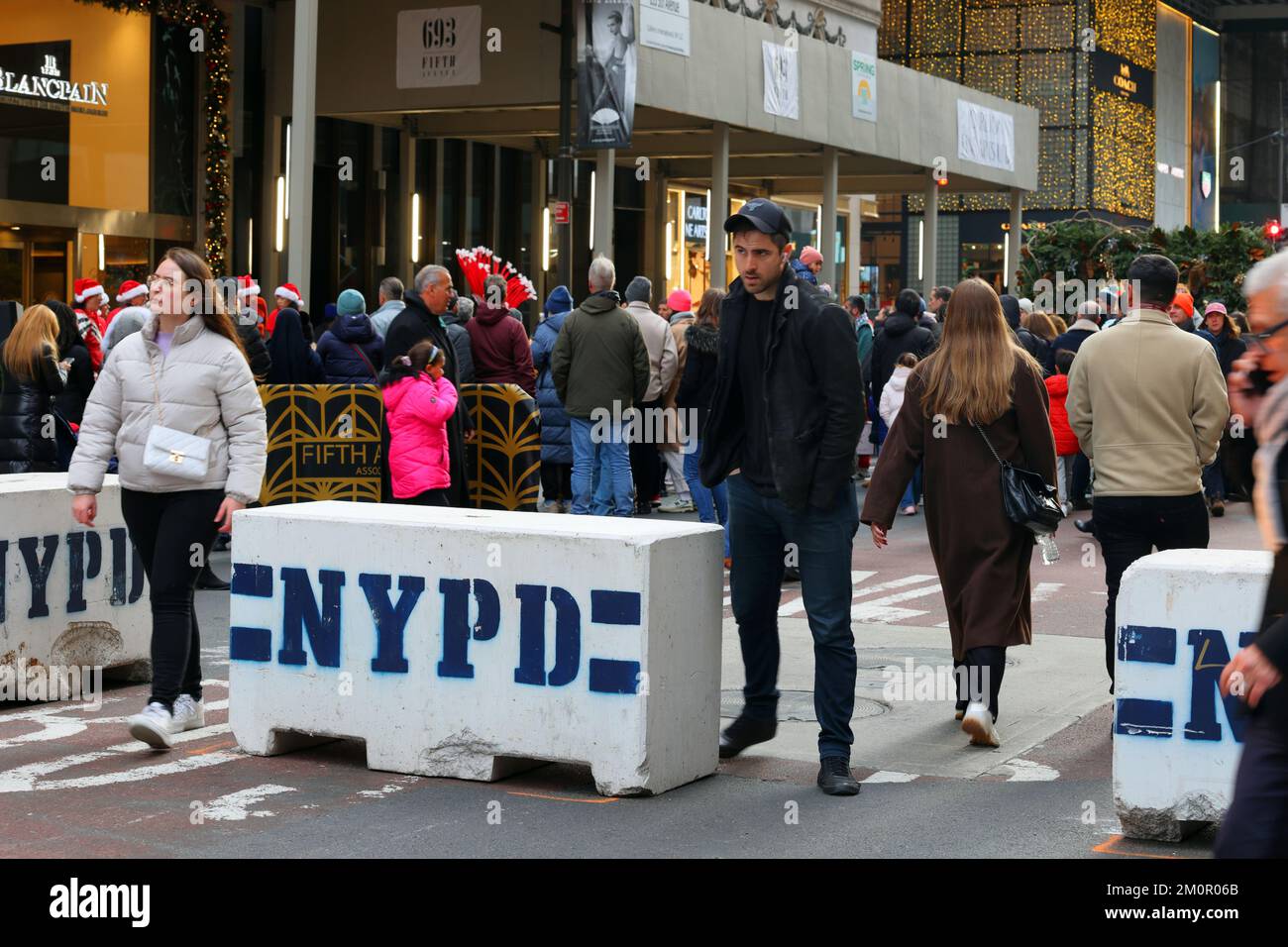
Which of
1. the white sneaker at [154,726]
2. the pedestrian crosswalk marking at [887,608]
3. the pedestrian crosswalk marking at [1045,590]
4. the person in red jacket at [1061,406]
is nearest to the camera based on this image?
the white sneaker at [154,726]

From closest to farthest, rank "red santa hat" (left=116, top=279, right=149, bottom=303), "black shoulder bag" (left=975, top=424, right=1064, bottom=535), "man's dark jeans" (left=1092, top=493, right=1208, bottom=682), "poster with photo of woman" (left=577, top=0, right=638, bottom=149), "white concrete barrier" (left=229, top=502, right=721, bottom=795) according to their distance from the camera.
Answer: "white concrete barrier" (left=229, top=502, right=721, bottom=795)
"black shoulder bag" (left=975, top=424, right=1064, bottom=535)
"man's dark jeans" (left=1092, top=493, right=1208, bottom=682)
"red santa hat" (left=116, top=279, right=149, bottom=303)
"poster with photo of woman" (left=577, top=0, right=638, bottom=149)

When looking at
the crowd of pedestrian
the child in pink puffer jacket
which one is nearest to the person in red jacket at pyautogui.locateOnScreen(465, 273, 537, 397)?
the child in pink puffer jacket

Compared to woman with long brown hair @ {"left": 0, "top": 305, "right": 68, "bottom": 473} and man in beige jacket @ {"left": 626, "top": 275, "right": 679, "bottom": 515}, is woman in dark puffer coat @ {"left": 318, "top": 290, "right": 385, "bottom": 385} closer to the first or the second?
man in beige jacket @ {"left": 626, "top": 275, "right": 679, "bottom": 515}

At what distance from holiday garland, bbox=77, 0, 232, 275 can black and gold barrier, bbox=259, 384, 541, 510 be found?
12.3m

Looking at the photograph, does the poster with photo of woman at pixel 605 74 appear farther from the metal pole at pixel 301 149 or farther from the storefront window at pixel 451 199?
the storefront window at pixel 451 199

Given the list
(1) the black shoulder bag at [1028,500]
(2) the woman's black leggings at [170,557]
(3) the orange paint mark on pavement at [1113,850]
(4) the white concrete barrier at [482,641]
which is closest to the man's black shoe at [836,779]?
(4) the white concrete barrier at [482,641]

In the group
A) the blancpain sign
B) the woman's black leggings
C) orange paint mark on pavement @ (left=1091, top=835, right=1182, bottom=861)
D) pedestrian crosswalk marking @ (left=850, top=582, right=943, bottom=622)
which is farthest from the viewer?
the blancpain sign

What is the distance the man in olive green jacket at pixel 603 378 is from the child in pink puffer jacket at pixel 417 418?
2.60 metres

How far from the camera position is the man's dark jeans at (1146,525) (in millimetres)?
8086

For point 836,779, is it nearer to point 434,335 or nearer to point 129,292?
point 434,335

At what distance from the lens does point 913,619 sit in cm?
1159

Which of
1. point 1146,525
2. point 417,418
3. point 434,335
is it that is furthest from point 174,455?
point 434,335

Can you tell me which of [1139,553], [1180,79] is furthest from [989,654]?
[1180,79]

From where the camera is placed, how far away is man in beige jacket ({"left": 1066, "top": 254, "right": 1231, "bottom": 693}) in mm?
8094
